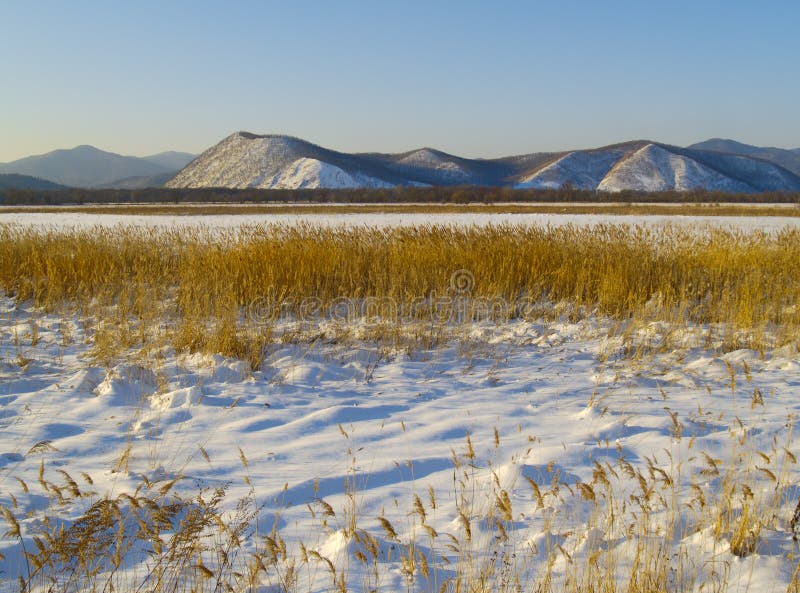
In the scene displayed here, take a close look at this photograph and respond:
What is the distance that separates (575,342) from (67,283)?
23.1 feet

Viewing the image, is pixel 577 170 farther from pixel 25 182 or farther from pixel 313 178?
pixel 25 182

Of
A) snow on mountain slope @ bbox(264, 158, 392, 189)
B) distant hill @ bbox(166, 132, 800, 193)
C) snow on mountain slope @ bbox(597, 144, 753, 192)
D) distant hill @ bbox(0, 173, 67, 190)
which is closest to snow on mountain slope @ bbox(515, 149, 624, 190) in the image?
distant hill @ bbox(166, 132, 800, 193)

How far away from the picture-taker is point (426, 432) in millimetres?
3209

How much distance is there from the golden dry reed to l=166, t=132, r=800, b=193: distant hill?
91.9m

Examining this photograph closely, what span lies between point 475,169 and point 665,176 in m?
50.2

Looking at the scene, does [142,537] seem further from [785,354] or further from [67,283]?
[67,283]

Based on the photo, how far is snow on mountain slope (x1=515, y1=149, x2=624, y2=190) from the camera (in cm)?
12756

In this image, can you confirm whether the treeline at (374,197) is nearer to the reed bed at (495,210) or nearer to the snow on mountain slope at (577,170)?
the reed bed at (495,210)

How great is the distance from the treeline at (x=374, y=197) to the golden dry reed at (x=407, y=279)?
43200mm

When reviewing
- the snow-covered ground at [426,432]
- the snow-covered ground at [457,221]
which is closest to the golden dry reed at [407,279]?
the snow-covered ground at [426,432]

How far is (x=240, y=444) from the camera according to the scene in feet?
10.2

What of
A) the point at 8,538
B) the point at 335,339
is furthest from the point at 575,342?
the point at 8,538

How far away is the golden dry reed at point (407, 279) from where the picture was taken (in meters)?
5.73

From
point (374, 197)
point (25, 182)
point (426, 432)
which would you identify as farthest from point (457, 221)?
point (25, 182)
